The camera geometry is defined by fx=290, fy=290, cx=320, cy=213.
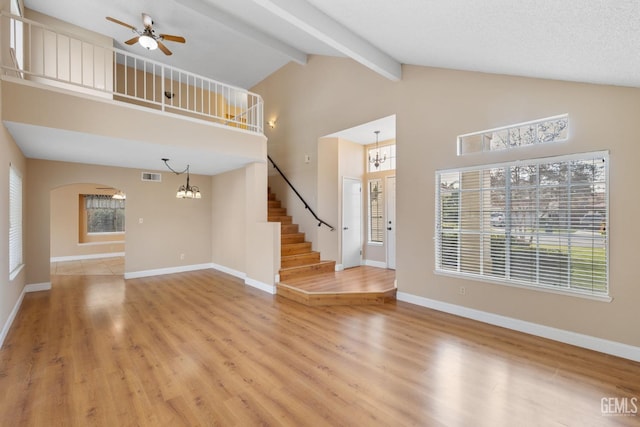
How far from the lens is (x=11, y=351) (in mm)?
3188

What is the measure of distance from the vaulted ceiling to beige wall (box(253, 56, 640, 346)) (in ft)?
0.80

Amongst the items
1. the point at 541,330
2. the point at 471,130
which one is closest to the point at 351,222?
the point at 471,130

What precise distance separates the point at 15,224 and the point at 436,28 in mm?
6394

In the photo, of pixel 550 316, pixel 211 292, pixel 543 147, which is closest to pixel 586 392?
pixel 550 316

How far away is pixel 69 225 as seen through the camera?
9.44m

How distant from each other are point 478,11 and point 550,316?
343 centimetres

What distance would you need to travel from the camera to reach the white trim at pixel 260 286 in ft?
17.9

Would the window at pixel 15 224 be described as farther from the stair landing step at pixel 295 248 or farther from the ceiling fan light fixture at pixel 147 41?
the stair landing step at pixel 295 248

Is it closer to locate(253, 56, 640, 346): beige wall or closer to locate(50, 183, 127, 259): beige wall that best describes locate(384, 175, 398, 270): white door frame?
locate(253, 56, 640, 346): beige wall

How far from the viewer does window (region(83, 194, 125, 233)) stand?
10031 millimetres

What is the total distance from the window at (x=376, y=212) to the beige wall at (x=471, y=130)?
5.37ft

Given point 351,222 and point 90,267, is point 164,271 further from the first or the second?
point 351,222

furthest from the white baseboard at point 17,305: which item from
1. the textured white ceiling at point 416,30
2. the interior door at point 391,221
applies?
the interior door at point 391,221

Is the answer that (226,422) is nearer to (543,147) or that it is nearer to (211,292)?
(211,292)
